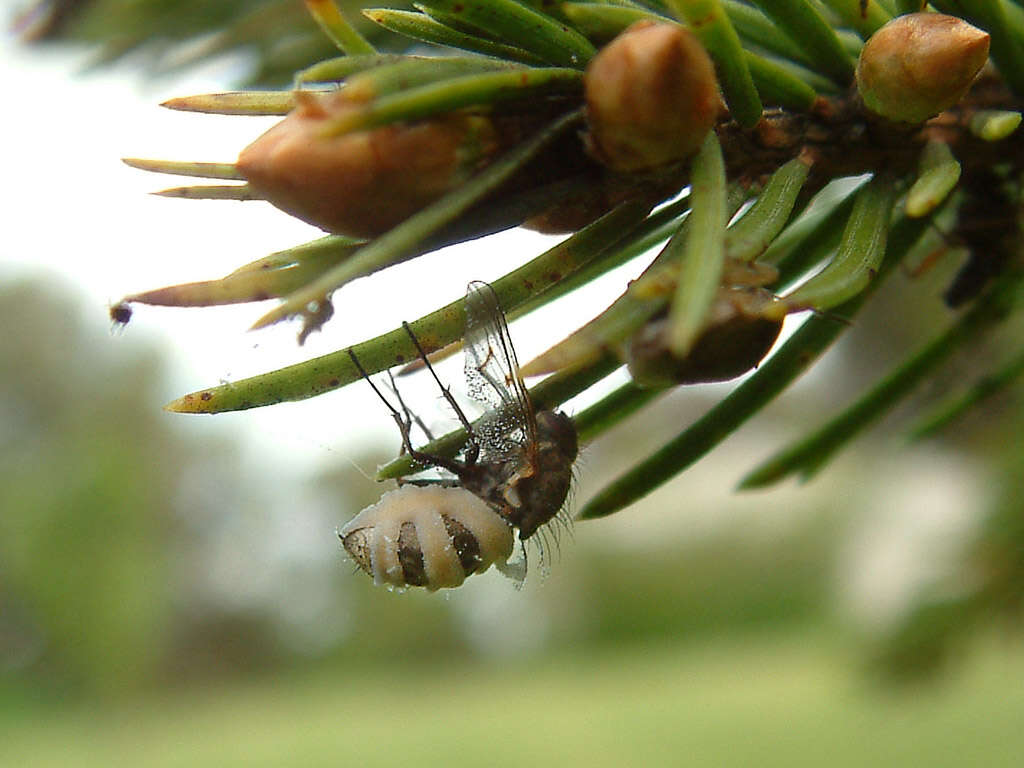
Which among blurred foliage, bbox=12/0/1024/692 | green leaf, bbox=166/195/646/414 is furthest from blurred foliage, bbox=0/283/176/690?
green leaf, bbox=166/195/646/414

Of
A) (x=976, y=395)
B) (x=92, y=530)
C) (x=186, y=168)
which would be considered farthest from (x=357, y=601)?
(x=186, y=168)

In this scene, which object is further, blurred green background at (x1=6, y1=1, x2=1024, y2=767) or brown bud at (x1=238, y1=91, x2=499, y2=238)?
blurred green background at (x1=6, y1=1, x2=1024, y2=767)

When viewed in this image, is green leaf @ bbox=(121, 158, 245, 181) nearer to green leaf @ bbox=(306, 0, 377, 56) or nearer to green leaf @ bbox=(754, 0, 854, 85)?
green leaf @ bbox=(306, 0, 377, 56)

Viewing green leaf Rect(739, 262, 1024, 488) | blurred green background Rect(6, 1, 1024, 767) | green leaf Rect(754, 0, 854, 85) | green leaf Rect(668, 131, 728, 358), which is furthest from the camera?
blurred green background Rect(6, 1, 1024, 767)

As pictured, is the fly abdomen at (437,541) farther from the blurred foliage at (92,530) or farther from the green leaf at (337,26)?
the blurred foliage at (92,530)

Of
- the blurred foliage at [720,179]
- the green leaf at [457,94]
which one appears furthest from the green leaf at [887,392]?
the green leaf at [457,94]
